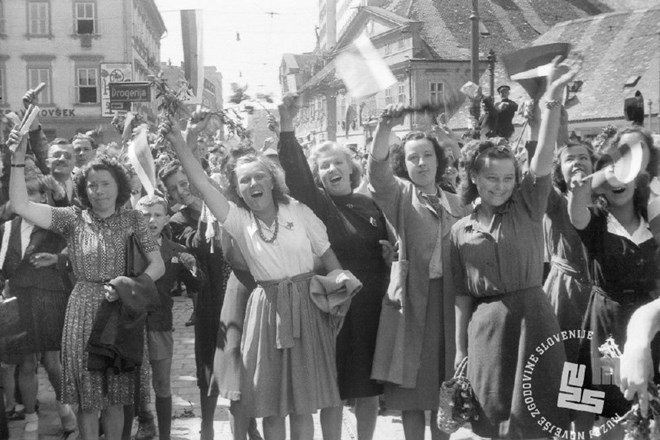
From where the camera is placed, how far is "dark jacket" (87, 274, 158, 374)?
4.27 metres

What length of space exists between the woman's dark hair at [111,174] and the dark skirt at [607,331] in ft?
9.05

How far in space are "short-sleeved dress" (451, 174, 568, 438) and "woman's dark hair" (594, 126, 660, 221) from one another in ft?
1.84

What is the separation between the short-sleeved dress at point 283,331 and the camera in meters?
4.05

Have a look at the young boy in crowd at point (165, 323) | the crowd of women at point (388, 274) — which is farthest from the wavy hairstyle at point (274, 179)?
the young boy in crowd at point (165, 323)

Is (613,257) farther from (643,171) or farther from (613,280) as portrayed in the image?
(643,171)

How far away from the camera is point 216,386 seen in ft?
14.8

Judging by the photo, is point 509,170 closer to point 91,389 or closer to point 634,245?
point 634,245

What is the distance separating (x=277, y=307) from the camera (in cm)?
411

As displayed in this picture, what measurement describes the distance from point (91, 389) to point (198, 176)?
139 cm

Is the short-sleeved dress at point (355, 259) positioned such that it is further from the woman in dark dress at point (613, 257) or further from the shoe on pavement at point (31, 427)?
the shoe on pavement at point (31, 427)

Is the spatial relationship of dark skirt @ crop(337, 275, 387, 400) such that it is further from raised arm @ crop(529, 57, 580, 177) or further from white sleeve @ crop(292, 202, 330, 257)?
raised arm @ crop(529, 57, 580, 177)

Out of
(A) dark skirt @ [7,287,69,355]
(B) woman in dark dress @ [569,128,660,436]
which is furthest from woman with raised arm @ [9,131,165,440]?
(B) woman in dark dress @ [569,128,660,436]

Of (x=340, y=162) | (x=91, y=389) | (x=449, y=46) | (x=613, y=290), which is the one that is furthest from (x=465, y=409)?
(x=449, y=46)

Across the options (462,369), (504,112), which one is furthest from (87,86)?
(462,369)
